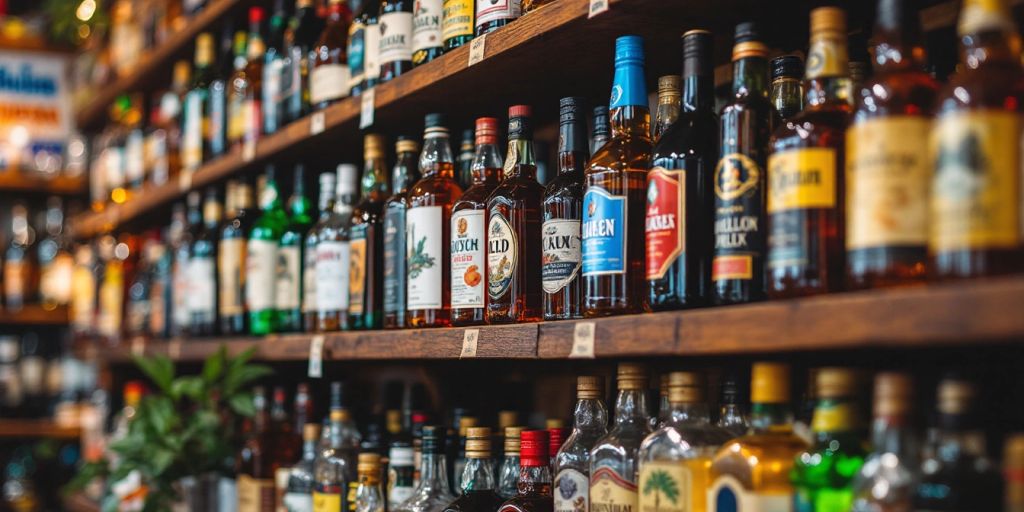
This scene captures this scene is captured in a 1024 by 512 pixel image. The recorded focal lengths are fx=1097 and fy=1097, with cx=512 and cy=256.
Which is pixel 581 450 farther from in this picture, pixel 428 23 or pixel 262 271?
pixel 262 271

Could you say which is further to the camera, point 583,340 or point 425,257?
point 425,257

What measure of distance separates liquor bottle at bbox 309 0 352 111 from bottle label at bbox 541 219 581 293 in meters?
0.80

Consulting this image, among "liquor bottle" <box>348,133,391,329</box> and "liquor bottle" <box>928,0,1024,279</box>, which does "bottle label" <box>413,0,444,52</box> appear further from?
"liquor bottle" <box>928,0,1024,279</box>

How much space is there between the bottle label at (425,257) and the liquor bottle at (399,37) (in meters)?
0.30

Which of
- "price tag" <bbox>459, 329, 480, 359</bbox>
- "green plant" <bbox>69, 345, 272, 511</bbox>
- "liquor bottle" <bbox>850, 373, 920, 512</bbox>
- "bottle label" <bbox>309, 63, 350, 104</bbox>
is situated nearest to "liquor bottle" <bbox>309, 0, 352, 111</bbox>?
"bottle label" <bbox>309, 63, 350, 104</bbox>

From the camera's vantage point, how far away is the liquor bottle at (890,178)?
1067mm

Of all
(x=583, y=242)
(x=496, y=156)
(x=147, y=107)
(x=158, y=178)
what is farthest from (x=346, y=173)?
(x=147, y=107)

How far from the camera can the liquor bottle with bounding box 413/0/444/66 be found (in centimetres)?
194

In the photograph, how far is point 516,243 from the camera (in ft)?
5.59

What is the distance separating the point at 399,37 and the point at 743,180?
3.10 feet

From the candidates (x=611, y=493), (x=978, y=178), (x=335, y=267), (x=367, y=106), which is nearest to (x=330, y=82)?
(x=367, y=106)

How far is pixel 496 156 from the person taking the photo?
6.01 feet

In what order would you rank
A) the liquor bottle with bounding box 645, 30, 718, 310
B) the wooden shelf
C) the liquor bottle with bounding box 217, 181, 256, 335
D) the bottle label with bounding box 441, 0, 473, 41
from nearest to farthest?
the wooden shelf → the liquor bottle with bounding box 645, 30, 718, 310 → the bottle label with bounding box 441, 0, 473, 41 → the liquor bottle with bounding box 217, 181, 256, 335

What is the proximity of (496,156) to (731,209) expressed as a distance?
2.05ft
